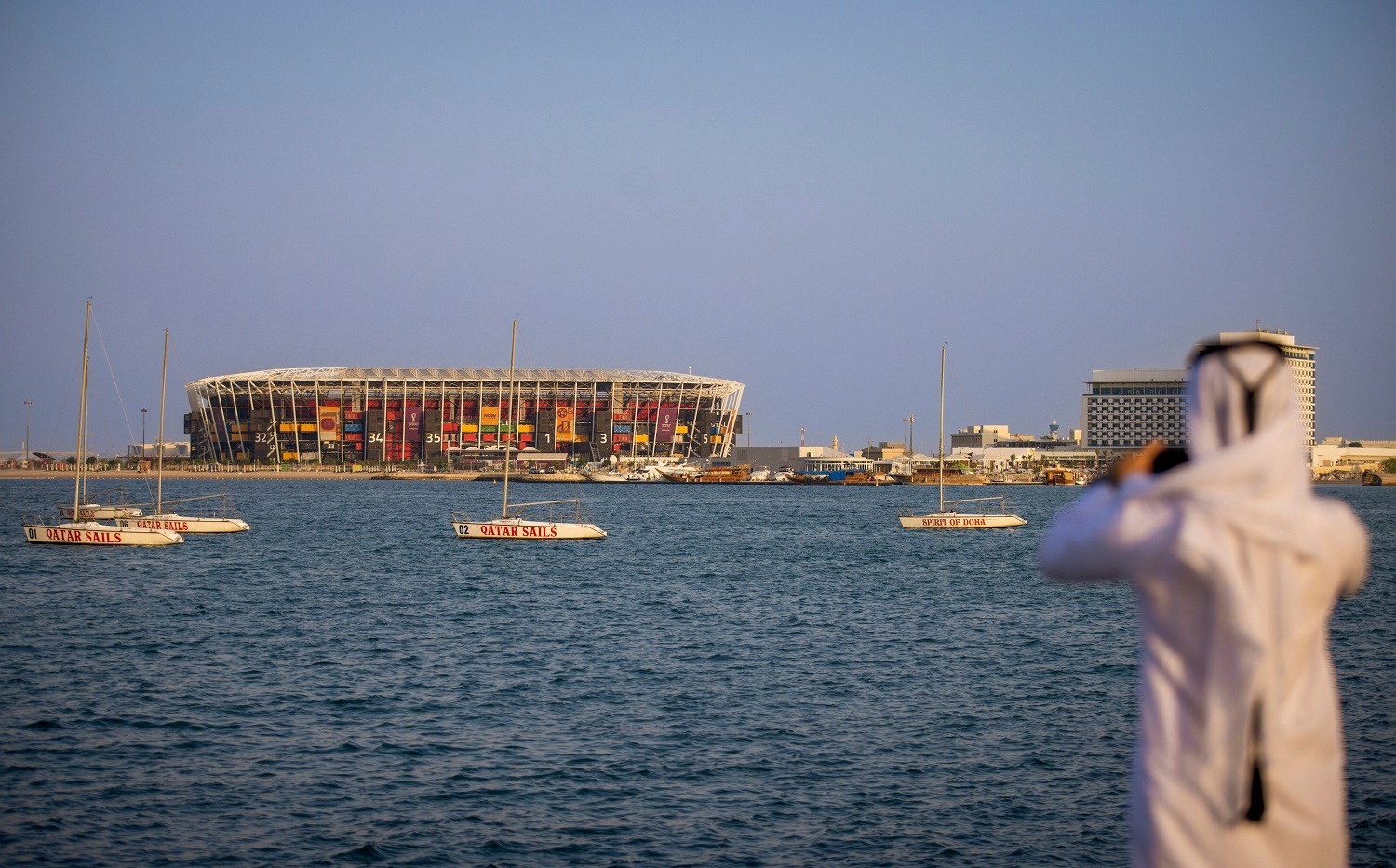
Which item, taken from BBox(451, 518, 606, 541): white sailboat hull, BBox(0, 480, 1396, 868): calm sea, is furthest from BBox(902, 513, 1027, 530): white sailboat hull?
BBox(0, 480, 1396, 868): calm sea

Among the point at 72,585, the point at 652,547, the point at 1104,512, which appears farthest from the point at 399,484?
the point at 1104,512

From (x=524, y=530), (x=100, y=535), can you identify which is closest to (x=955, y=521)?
(x=524, y=530)

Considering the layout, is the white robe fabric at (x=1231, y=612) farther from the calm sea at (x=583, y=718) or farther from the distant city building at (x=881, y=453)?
the distant city building at (x=881, y=453)

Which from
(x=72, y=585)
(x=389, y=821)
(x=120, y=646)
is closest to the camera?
(x=389, y=821)

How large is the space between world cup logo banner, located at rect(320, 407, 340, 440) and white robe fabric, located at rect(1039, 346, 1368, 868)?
157867 millimetres

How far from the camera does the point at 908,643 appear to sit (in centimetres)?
2391

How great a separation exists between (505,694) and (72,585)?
20.5 m

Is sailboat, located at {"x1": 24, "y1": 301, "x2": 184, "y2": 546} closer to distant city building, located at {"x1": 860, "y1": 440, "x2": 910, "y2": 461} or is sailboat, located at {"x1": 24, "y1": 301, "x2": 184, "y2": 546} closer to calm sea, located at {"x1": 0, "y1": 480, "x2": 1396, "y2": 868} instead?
calm sea, located at {"x1": 0, "y1": 480, "x2": 1396, "y2": 868}

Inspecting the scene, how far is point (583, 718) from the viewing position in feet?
55.1

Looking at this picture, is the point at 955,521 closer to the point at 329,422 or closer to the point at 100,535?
the point at 100,535

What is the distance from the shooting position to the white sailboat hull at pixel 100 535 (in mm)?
43875

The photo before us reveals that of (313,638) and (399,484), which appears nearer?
(313,638)

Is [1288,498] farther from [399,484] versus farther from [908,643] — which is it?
[399,484]

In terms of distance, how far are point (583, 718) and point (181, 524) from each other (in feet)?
125
